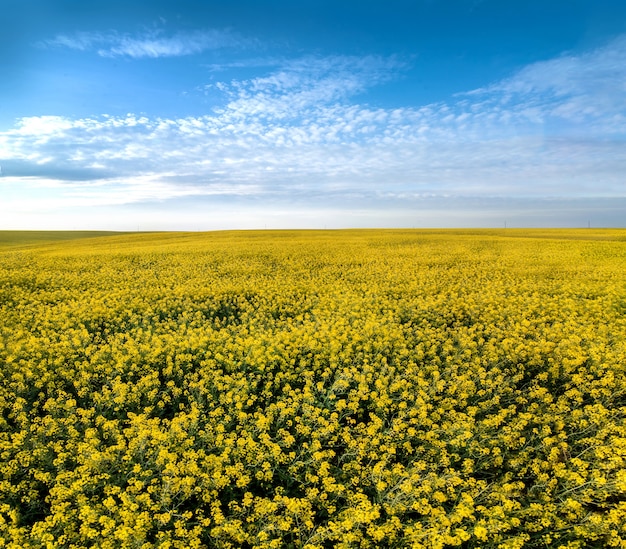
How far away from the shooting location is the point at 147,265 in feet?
85.2

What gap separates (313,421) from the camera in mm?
7590

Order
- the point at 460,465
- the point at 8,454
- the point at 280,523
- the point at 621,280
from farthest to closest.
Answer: the point at 621,280 → the point at 460,465 → the point at 8,454 → the point at 280,523

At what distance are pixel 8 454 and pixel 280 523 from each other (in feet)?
16.4

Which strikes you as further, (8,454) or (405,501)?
(8,454)

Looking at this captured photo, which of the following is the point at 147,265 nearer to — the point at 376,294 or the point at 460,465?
the point at 376,294

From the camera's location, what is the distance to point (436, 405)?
28.2 ft

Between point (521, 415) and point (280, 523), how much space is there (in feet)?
17.7

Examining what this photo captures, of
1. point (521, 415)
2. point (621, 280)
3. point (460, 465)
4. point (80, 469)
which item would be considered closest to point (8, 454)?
point (80, 469)

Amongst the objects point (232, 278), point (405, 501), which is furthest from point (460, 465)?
point (232, 278)

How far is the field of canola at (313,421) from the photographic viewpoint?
554 cm

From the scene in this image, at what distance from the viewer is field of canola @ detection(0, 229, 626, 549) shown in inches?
218

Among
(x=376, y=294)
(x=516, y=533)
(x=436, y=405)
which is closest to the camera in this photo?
(x=516, y=533)

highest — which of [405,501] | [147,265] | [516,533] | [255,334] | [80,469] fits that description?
[147,265]

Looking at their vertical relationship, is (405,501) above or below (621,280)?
below
